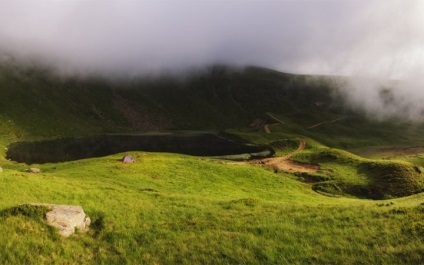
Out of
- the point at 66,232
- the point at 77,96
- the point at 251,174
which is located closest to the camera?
the point at 66,232

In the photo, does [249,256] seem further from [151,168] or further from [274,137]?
[274,137]

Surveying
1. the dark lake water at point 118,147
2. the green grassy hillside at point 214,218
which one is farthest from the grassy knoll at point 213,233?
the dark lake water at point 118,147

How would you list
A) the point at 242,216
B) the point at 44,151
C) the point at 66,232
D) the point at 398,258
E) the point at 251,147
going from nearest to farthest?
the point at 398,258
the point at 66,232
the point at 242,216
the point at 44,151
the point at 251,147

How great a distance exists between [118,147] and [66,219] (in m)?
104

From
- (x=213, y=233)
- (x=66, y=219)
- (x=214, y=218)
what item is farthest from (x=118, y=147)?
(x=213, y=233)

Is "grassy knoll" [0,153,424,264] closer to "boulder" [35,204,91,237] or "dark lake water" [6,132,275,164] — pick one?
"boulder" [35,204,91,237]

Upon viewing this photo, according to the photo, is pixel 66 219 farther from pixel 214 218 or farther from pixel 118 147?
pixel 118 147

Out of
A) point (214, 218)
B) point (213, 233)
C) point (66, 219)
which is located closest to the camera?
point (66, 219)

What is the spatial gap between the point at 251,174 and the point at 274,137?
78.4 m

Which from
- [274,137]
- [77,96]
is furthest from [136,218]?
[77,96]

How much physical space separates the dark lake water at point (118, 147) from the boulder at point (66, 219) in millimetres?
76163

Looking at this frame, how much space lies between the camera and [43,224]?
2119cm

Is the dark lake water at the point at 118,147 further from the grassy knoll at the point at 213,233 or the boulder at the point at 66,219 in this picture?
the boulder at the point at 66,219

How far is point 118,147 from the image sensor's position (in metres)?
123
